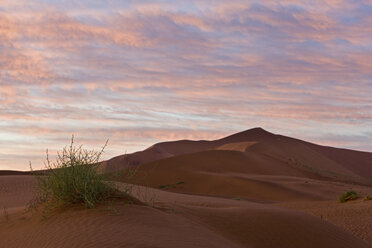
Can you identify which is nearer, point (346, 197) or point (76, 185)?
point (76, 185)

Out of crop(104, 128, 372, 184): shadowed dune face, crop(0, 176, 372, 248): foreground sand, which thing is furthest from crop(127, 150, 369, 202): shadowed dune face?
crop(0, 176, 372, 248): foreground sand

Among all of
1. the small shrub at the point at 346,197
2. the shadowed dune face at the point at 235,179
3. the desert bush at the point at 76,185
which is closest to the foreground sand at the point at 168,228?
the desert bush at the point at 76,185

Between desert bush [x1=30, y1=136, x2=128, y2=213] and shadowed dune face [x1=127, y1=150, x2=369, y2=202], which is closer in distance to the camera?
desert bush [x1=30, y1=136, x2=128, y2=213]

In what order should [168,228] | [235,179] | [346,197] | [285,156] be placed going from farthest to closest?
[285,156] → [235,179] → [346,197] → [168,228]

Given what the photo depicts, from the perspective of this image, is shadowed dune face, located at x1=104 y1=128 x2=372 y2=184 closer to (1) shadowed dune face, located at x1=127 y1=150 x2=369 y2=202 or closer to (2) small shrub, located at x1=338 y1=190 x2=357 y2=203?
(1) shadowed dune face, located at x1=127 y1=150 x2=369 y2=202

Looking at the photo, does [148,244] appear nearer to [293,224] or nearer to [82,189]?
[82,189]

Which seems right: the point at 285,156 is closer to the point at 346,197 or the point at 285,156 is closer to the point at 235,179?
the point at 235,179

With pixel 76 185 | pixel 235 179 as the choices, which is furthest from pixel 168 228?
pixel 235 179

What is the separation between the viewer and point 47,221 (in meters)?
8.58

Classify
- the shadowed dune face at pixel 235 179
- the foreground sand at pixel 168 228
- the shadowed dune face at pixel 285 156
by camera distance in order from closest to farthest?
1. the foreground sand at pixel 168 228
2. the shadowed dune face at pixel 235 179
3. the shadowed dune face at pixel 285 156

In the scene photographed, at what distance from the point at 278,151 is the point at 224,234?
1666 inches

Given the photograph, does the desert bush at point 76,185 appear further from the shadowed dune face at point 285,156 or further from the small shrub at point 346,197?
the shadowed dune face at point 285,156

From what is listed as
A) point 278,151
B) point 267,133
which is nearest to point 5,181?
point 278,151

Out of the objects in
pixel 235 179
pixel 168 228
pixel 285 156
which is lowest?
pixel 168 228
